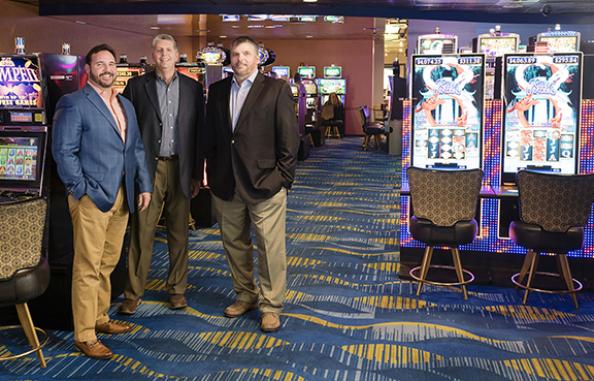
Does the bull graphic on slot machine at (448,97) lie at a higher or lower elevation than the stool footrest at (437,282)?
higher

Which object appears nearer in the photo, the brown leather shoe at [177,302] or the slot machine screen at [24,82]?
the slot machine screen at [24,82]

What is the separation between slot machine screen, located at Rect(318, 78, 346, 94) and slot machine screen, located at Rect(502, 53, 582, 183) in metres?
14.6

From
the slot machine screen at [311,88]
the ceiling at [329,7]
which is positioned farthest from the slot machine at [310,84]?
the ceiling at [329,7]

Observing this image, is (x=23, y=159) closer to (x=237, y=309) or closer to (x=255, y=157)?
(x=255, y=157)

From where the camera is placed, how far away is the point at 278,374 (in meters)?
3.35

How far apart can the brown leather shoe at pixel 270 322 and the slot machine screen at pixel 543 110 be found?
2048 millimetres

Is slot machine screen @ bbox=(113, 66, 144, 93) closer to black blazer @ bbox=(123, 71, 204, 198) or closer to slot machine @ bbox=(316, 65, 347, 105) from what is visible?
black blazer @ bbox=(123, 71, 204, 198)

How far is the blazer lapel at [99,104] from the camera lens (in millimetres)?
3500

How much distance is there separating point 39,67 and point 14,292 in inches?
57.3

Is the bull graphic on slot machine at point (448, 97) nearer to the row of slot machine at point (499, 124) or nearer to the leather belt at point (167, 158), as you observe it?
the row of slot machine at point (499, 124)

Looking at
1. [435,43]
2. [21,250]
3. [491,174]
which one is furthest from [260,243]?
[435,43]

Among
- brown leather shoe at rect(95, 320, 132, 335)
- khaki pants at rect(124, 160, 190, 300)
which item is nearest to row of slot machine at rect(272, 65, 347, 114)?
khaki pants at rect(124, 160, 190, 300)

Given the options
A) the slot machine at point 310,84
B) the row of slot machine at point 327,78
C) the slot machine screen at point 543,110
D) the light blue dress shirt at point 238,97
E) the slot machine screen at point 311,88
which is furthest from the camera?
the row of slot machine at point 327,78

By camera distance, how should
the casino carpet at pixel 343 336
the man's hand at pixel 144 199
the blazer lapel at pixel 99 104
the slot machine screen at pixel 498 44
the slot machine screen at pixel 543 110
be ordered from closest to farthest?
1. the casino carpet at pixel 343 336
2. the blazer lapel at pixel 99 104
3. the man's hand at pixel 144 199
4. the slot machine screen at pixel 543 110
5. the slot machine screen at pixel 498 44
